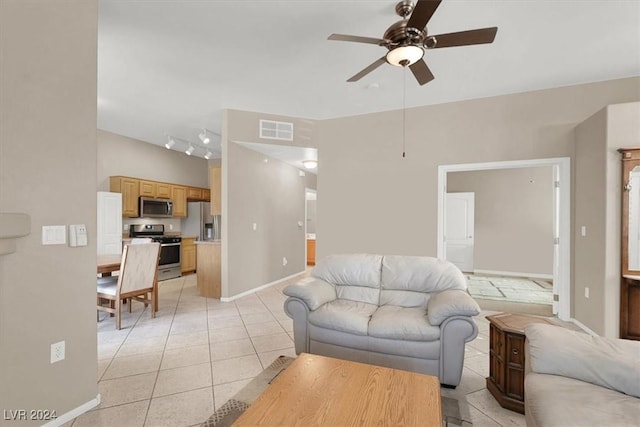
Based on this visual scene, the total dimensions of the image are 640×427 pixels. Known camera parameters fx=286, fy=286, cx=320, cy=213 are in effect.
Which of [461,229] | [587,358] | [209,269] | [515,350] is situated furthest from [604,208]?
[209,269]

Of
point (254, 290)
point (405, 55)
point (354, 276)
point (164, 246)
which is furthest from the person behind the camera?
point (164, 246)

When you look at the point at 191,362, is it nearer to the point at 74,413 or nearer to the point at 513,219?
the point at 74,413

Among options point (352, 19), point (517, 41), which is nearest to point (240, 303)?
point (352, 19)

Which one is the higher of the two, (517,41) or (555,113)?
(517,41)

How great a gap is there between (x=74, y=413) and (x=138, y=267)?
1.84 metres

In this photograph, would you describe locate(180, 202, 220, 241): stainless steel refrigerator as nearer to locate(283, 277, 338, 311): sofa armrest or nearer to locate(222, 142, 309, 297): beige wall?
locate(222, 142, 309, 297): beige wall

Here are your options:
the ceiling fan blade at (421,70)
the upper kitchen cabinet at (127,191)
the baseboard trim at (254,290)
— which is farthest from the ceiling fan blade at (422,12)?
the upper kitchen cabinet at (127,191)

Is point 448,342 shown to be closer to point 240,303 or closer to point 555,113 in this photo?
point 240,303

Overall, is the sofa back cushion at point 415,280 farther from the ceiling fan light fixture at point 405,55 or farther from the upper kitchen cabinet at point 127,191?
the upper kitchen cabinet at point 127,191

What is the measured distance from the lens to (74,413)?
1840 mm

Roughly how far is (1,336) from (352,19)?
10.6 ft

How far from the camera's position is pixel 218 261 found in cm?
461

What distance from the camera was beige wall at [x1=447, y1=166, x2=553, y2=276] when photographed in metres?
6.38

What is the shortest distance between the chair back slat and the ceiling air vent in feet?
7.71
